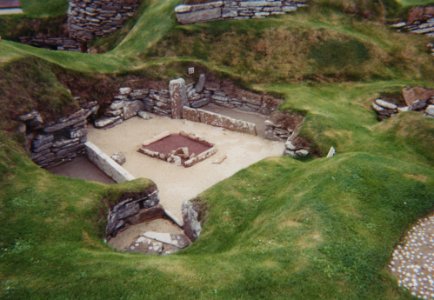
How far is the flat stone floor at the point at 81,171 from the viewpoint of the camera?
18922mm

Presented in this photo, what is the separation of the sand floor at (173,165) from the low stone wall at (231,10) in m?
7.38

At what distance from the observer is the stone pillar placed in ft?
76.5

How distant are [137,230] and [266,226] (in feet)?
19.7

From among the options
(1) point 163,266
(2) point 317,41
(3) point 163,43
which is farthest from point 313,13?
(1) point 163,266

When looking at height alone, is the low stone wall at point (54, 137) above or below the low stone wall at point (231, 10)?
below

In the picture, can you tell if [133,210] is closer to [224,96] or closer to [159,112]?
[159,112]

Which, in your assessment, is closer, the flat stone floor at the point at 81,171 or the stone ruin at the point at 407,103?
the flat stone floor at the point at 81,171

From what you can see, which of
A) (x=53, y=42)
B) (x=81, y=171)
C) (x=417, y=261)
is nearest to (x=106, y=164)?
(x=81, y=171)

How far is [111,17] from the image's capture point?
3181 cm

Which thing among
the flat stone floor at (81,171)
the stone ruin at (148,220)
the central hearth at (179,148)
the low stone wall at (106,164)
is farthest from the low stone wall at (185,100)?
the stone ruin at (148,220)

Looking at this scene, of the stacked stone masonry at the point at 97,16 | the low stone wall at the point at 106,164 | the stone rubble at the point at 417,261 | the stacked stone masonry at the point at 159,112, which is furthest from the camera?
the stacked stone masonry at the point at 97,16

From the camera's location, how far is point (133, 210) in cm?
1560

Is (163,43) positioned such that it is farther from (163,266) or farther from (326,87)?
(163,266)

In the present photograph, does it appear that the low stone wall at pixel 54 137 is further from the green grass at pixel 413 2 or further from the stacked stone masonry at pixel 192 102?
the green grass at pixel 413 2
